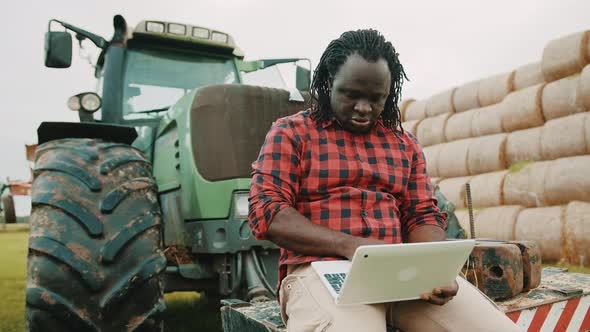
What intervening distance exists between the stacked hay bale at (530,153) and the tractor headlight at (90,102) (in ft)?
17.2

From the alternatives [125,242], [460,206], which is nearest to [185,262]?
[125,242]

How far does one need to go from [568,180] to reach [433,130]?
12.1 ft

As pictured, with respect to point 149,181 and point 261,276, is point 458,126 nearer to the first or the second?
point 261,276

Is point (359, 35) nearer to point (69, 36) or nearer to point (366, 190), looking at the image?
point (366, 190)

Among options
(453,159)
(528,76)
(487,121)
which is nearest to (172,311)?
(453,159)

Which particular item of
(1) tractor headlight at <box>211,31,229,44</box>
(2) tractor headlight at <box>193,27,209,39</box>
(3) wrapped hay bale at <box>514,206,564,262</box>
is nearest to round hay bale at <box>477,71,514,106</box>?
(3) wrapped hay bale at <box>514,206,564,262</box>

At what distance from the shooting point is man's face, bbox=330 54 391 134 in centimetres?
164

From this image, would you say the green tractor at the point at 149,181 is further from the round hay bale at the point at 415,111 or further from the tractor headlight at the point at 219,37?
the round hay bale at the point at 415,111

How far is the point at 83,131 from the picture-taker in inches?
109

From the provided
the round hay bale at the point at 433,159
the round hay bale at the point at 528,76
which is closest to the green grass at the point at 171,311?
the round hay bale at the point at 433,159

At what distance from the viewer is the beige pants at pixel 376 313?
4.53 ft

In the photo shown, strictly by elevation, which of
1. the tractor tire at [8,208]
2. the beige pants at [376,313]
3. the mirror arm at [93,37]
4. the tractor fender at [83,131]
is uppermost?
the mirror arm at [93,37]

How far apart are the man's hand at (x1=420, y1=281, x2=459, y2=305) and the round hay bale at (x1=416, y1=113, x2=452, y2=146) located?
850 cm

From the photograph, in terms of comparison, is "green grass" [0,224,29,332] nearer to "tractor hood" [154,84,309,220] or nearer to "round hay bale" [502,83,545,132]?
"tractor hood" [154,84,309,220]
